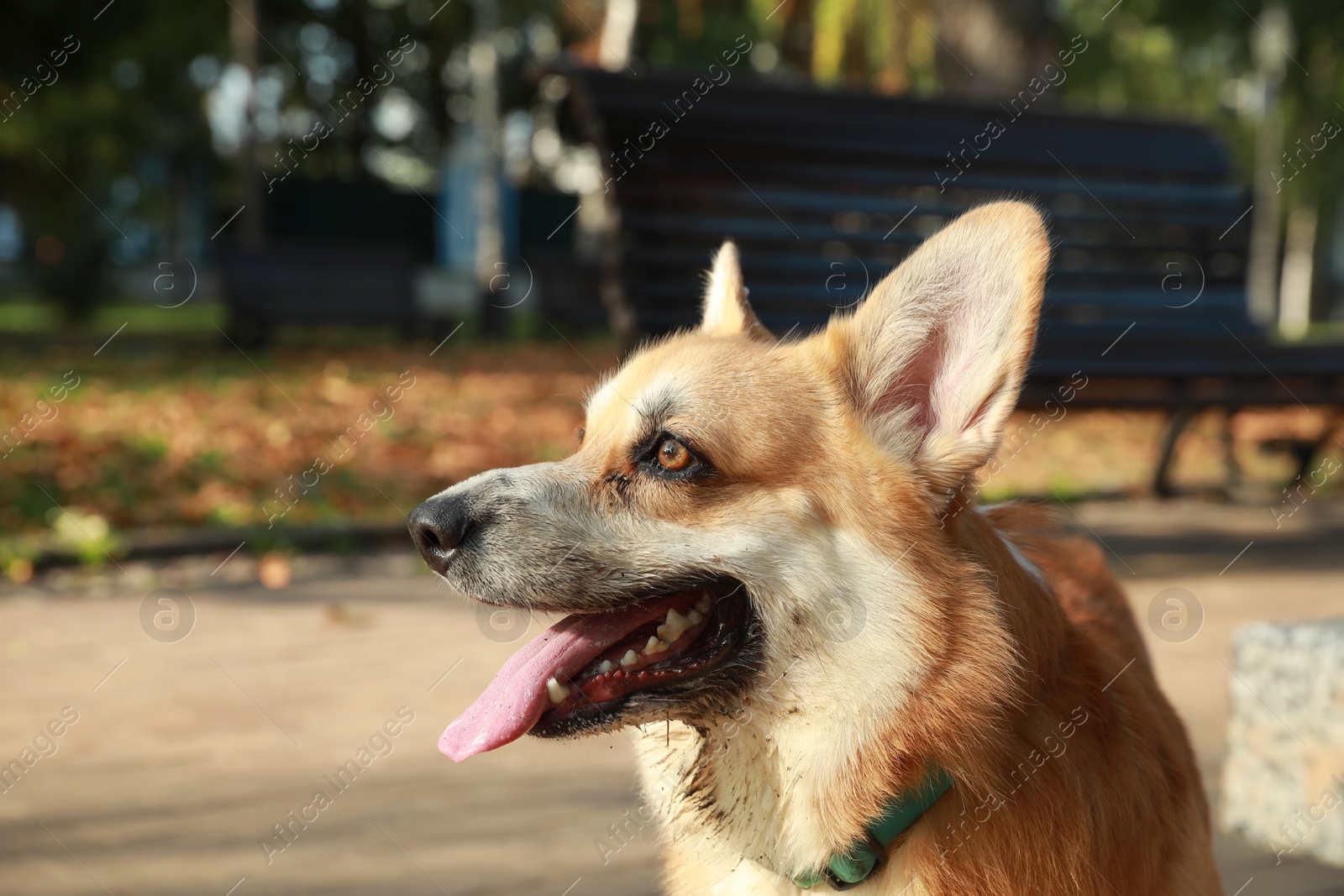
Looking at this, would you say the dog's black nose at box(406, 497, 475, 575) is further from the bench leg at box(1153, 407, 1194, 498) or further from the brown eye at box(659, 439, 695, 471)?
the bench leg at box(1153, 407, 1194, 498)

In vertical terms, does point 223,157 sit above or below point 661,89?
below

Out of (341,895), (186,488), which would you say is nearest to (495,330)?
(186,488)

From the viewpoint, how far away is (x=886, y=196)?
250 inches

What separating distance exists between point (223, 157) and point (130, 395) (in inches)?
1046

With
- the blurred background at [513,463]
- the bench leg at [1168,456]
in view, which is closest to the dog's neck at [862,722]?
the blurred background at [513,463]

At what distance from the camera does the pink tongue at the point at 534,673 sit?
221 cm

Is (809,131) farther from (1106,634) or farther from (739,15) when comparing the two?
(739,15)

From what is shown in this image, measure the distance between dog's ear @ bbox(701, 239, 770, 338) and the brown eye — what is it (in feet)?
1.91

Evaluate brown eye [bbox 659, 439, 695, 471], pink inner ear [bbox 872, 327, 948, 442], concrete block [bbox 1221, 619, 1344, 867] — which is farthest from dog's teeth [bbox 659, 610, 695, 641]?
concrete block [bbox 1221, 619, 1344, 867]

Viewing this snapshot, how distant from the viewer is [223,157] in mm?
34500

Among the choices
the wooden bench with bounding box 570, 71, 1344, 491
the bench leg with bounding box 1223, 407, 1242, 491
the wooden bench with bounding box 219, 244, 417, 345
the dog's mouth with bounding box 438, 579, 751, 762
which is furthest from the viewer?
the wooden bench with bounding box 219, 244, 417, 345

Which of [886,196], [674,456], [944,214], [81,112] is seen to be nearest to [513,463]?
[886,196]

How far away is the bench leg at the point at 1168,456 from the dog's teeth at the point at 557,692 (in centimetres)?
543

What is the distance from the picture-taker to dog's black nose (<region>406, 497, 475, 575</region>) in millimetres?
2234
